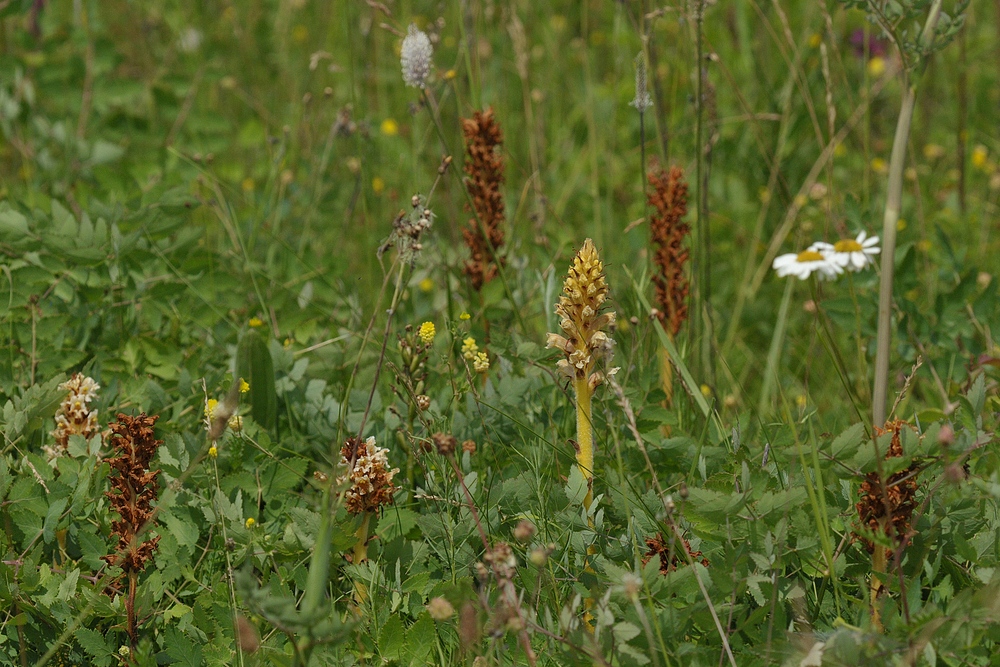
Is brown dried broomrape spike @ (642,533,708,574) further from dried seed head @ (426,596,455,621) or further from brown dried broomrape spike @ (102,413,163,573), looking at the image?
brown dried broomrape spike @ (102,413,163,573)

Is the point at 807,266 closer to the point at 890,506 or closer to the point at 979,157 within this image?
the point at 890,506

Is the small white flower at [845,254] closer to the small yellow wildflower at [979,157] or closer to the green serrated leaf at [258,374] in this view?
the green serrated leaf at [258,374]

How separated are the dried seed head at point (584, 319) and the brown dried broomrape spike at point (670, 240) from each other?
27.5 inches

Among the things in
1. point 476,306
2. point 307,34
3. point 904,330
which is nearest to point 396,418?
point 476,306

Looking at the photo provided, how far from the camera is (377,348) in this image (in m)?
2.42

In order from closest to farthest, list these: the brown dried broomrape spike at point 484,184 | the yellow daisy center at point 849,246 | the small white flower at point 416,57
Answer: the yellow daisy center at point 849,246
the small white flower at point 416,57
the brown dried broomrape spike at point 484,184

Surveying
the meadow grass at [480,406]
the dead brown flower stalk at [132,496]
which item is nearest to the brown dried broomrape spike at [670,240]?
the meadow grass at [480,406]

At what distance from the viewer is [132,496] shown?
1664 millimetres

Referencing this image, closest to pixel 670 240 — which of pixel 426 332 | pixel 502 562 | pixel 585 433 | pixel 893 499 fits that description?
pixel 426 332

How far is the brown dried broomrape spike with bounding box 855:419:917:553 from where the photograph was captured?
1532mm

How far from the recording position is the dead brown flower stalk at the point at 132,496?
5.34 feet

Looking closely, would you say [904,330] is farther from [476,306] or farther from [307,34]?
[307,34]

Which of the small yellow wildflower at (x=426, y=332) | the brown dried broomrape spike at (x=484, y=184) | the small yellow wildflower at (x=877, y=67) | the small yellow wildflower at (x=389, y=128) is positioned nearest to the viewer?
the small yellow wildflower at (x=426, y=332)

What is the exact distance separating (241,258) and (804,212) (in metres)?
1.90
